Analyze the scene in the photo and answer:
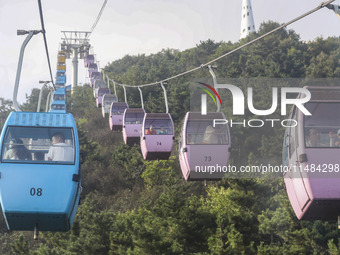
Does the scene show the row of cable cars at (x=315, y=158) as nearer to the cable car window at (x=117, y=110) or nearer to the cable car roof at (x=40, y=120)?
the cable car roof at (x=40, y=120)

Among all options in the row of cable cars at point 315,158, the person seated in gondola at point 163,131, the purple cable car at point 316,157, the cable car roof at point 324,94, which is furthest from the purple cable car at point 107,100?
the cable car roof at point 324,94

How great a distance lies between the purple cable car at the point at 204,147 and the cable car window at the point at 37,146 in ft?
13.4

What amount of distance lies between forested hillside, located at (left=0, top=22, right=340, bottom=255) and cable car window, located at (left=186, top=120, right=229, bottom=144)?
512 inches

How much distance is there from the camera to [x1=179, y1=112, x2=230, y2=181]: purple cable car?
51.1 ft

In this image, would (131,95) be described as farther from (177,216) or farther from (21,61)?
(21,61)

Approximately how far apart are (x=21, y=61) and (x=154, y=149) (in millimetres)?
6500

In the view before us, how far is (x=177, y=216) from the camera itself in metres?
31.4

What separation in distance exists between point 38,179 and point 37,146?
832mm

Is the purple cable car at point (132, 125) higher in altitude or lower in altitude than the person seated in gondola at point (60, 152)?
higher

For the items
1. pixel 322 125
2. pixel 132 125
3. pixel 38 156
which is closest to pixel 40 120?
pixel 38 156

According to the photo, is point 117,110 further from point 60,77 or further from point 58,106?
point 60,77

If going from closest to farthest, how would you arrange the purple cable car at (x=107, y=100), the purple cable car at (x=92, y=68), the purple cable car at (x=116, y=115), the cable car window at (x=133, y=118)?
the cable car window at (x=133, y=118), the purple cable car at (x=116, y=115), the purple cable car at (x=107, y=100), the purple cable car at (x=92, y=68)

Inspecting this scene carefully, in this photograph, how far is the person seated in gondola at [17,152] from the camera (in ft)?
38.7

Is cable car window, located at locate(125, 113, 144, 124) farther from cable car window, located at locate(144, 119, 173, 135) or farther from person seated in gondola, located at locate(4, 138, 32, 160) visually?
person seated in gondola, located at locate(4, 138, 32, 160)
